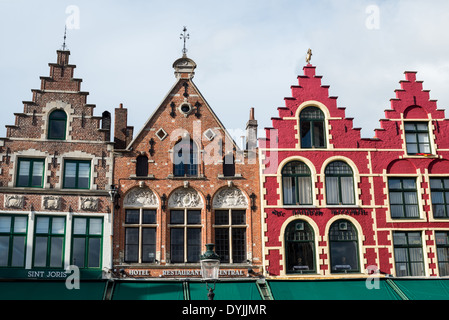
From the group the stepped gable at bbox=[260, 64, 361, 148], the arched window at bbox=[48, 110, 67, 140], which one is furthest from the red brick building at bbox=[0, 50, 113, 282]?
the stepped gable at bbox=[260, 64, 361, 148]

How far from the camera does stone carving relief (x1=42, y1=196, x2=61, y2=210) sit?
76.7 ft

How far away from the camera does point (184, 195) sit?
79.3ft

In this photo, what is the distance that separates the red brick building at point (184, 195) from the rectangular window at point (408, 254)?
524 centimetres

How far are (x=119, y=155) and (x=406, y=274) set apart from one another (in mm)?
11730

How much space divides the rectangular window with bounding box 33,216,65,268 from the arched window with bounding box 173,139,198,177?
4.73m

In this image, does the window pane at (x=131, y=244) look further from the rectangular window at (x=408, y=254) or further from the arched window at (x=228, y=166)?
the rectangular window at (x=408, y=254)

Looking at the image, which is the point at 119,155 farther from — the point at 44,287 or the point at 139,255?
the point at 44,287

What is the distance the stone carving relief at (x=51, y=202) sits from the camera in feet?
76.7

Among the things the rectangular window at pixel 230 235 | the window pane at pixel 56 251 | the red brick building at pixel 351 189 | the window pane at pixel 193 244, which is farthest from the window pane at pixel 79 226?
the red brick building at pixel 351 189

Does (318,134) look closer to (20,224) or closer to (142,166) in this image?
(142,166)

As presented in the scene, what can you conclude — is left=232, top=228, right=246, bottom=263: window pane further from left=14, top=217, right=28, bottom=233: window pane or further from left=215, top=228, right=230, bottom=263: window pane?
left=14, top=217, right=28, bottom=233: window pane

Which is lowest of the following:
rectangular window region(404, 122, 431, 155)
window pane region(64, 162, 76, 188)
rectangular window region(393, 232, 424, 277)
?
rectangular window region(393, 232, 424, 277)

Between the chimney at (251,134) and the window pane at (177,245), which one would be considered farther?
the chimney at (251,134)
